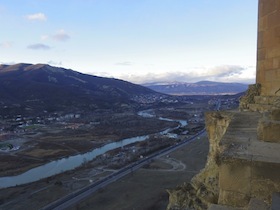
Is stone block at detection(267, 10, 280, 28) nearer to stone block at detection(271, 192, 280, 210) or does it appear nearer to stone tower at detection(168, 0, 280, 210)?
stone tower at detection(168, 0, 280, 210)

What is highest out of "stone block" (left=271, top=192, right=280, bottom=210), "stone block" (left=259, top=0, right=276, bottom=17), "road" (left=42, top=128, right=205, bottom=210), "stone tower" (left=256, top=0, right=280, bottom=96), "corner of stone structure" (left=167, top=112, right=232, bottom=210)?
"stone block" (left=259, top=0, right=276, bottom=17)

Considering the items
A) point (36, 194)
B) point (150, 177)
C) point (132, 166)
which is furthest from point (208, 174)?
point (132, 166)

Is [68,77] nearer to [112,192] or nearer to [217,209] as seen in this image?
[112,192]

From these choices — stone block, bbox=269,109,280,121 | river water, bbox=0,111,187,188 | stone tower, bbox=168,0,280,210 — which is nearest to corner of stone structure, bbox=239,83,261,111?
stone tower, bbox=168,0,280,210

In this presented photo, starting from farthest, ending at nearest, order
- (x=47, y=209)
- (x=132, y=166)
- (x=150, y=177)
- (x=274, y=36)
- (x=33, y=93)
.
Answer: (x=33, y=93) → (x=132, y=166) → (x=150, y=177) → (x=47, y=209) → (x=274, y=36)

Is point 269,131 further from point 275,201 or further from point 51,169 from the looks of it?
point 51,169

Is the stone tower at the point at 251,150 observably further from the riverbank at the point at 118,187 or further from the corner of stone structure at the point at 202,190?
the riverbank at the point at 118,187

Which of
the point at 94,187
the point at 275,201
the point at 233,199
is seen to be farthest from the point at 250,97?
the point at 94,187

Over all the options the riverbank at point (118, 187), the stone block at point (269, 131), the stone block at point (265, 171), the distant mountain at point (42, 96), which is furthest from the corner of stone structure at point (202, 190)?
the distant mountain at point (42, 96)
